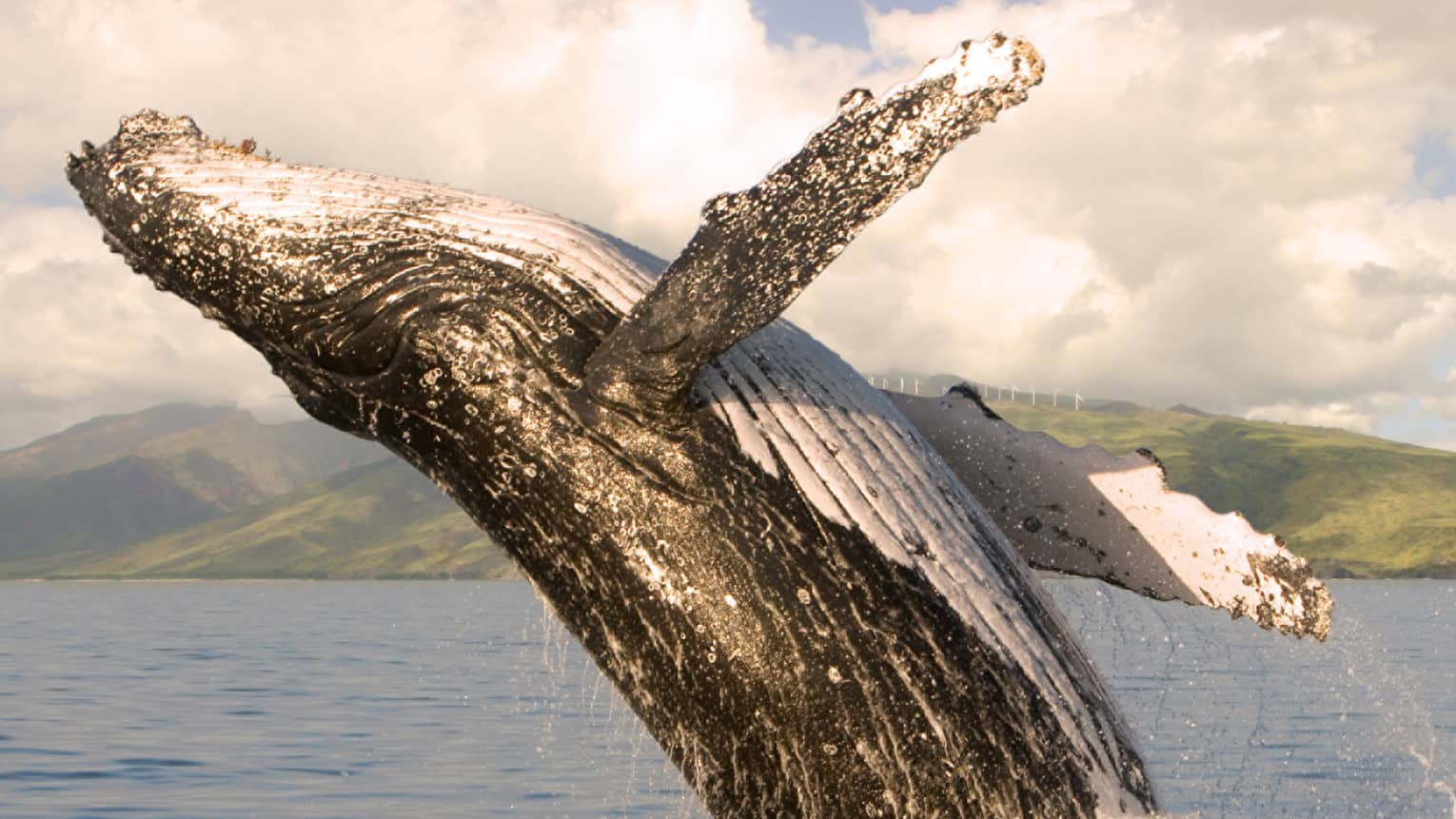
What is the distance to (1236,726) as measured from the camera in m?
33.0

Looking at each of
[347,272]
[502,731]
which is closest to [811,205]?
[347,272]

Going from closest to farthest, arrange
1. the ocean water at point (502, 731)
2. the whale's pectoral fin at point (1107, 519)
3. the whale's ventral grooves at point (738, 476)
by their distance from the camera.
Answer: the whale's ventral grooves at point (738, 476) → the whale's pectoral fin at point (1107, 519) → the ocean water at point (502, 731)

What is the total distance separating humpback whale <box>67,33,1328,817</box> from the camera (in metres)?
4.45

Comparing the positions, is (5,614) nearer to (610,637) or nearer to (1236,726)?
(1236,726)

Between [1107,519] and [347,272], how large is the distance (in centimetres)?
322

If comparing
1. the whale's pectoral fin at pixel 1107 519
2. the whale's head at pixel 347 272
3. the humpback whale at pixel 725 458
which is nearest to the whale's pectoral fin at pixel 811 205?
the humpback whale at pixel 725 458

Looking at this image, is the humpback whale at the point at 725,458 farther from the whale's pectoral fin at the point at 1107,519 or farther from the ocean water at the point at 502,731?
the ocean water at the point at 502,731

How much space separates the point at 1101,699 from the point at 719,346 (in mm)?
1899

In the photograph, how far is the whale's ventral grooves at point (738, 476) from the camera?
4.44 meters

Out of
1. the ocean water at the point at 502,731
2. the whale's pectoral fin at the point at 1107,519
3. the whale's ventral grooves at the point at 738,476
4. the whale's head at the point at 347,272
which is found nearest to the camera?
the whale's ventral grooves at the point at 738,476

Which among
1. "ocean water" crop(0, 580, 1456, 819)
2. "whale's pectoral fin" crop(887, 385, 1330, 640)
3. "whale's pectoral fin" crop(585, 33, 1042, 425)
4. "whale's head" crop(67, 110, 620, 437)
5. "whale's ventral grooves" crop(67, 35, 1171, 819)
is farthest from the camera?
"ocean water" crop(0, 580, 1456, 819)

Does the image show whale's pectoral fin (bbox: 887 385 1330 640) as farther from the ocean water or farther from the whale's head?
the whale's head

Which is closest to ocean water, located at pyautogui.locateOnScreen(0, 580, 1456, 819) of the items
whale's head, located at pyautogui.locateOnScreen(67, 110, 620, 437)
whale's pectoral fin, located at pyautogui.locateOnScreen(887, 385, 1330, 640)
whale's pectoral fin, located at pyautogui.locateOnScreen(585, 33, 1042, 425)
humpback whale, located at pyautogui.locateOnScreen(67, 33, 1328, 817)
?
whale's pectoral fin, located at pyautogui.locateOnScreen(887, 385, 1330, 640)

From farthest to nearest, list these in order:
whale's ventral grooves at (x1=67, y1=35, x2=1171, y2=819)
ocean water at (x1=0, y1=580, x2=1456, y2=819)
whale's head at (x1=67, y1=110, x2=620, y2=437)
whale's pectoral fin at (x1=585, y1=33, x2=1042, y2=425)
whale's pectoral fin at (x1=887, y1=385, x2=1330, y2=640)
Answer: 1. ocean water at (x1=0, y1=580, x2=1456, y2=819)
2. whale's pectoral fin at (x1=887, y1=385, x2=1330, y2=640)
3. whale's head at (x1=67, y1=110, x2=620, y2=437)
4. whale's ventral grooves at (x1=67, y1=35, x2=1171, y2=819)
5. whale's pectoral fin at (x1=585, y1=33, x2=1042, y2=425)
